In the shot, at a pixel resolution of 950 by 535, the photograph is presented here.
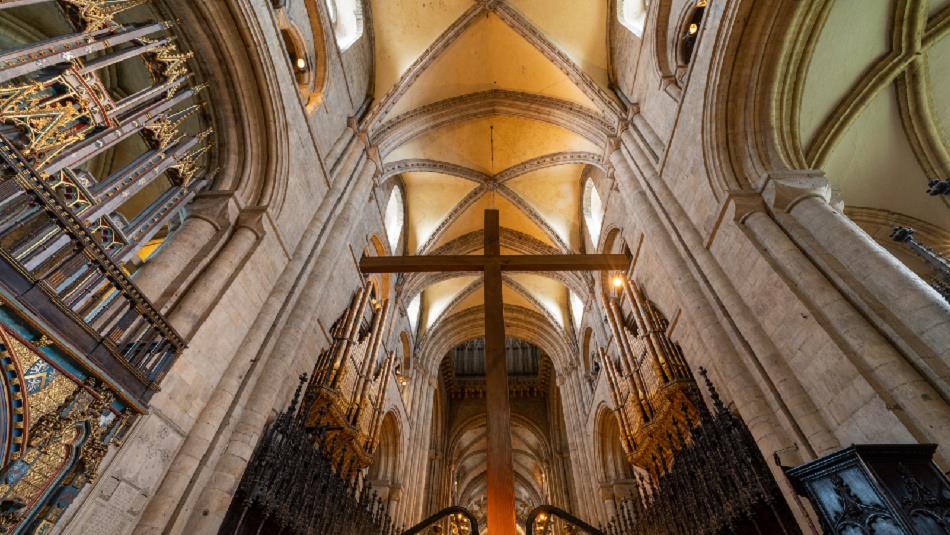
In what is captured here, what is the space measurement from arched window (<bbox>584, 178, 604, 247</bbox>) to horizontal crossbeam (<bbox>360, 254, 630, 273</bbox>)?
386cm

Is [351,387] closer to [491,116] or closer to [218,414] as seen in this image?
[218,414]

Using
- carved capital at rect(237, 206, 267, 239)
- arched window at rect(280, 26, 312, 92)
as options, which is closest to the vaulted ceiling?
arched window at rect(280, 26, 312, 92)

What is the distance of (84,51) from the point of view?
3723mm

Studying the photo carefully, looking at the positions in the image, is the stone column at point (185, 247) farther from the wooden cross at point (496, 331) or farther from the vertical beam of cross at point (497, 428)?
the vertical beam of cross at point (497, 428)

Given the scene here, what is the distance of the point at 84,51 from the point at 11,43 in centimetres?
343

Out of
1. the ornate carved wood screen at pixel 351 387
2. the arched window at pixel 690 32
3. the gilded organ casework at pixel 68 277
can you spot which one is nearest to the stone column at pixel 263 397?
the ornate carved wood screen at pixel 351 387

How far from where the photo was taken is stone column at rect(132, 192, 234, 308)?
4.28m

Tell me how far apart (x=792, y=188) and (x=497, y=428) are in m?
4.19

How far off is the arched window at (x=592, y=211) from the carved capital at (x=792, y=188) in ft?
18.6

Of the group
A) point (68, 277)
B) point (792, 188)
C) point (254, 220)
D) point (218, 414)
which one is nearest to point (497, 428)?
point (218, 414)

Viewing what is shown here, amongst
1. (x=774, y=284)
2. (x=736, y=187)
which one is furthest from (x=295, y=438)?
(x=736, y=187)

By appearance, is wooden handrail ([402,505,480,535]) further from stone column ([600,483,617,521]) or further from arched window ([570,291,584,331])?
arched window ([570,291,584,331])

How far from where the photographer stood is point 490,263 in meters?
5.42

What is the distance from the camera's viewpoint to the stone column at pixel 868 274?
3.28 metres
